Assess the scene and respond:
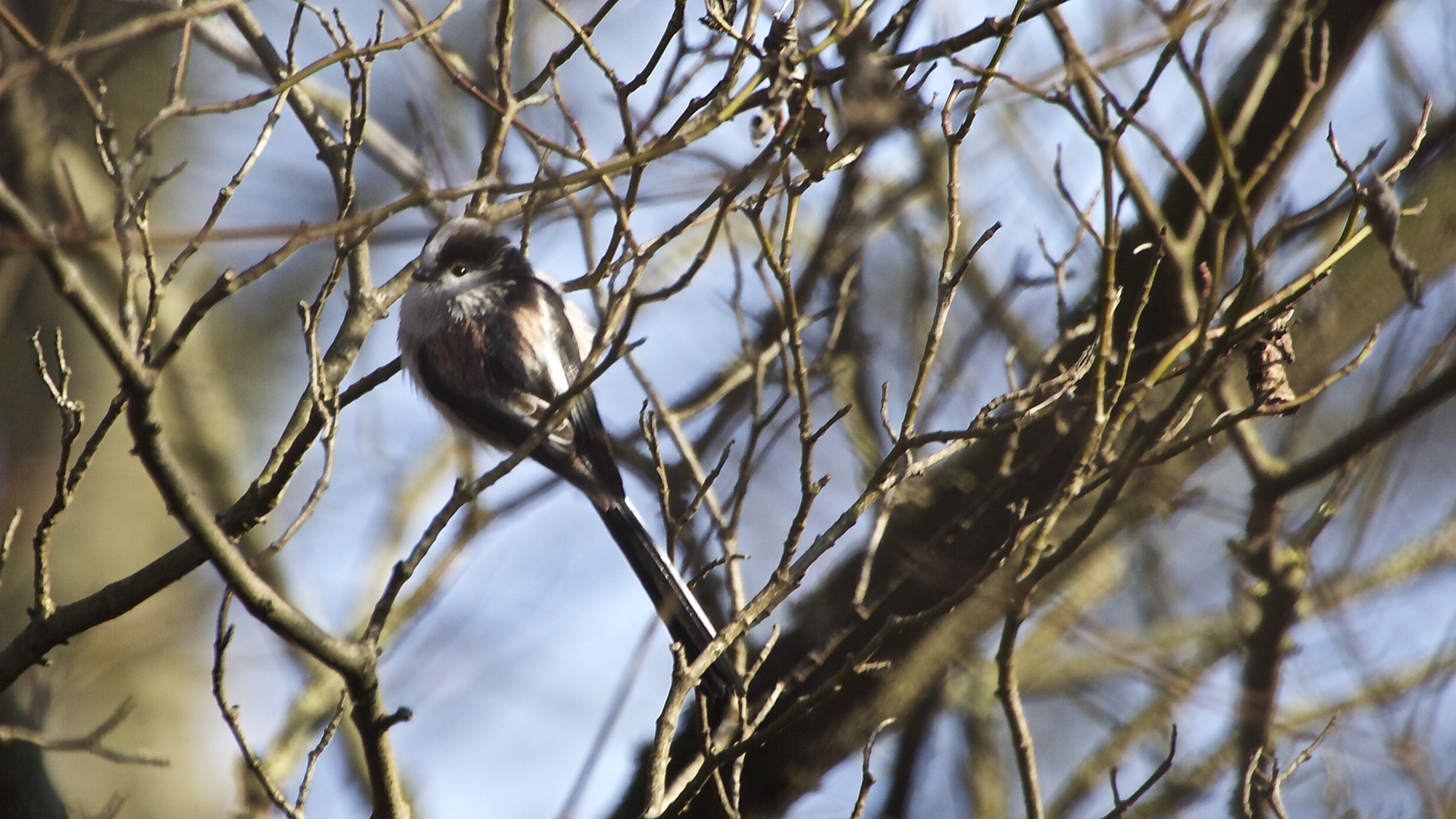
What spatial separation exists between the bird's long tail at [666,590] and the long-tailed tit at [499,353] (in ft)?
0.06

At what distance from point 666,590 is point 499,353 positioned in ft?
3.55

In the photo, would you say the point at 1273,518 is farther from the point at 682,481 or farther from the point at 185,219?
the point at 185,219

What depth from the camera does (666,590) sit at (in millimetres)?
3398

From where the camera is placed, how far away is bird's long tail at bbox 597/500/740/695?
9.55 ft

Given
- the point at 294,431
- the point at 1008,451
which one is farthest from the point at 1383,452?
the point at 294,431

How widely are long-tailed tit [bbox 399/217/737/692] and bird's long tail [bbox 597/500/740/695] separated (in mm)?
18

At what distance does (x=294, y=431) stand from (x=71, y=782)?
9.80 feet

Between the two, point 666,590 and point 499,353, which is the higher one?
point 499,353

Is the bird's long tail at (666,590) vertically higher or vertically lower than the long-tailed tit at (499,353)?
lower

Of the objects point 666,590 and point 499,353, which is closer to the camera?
point 666,590

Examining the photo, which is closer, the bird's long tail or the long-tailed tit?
the bird's long tail

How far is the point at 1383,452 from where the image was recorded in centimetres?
385

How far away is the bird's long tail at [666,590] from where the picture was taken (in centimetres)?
291

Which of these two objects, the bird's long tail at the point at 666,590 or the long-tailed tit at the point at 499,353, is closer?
the bird's long tail at the point at 666,590
